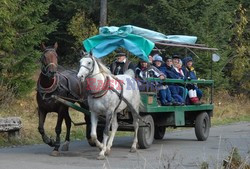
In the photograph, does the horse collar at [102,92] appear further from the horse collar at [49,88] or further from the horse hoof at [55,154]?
the horse hoof at [55,154]

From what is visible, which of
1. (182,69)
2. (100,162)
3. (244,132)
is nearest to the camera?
(100,162)

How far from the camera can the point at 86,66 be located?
12555 millimetres

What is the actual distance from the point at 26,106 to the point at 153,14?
9.81 metres

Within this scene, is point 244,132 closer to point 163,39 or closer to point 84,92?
point 163,39

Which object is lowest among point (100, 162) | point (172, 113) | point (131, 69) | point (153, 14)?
point (100, 162)

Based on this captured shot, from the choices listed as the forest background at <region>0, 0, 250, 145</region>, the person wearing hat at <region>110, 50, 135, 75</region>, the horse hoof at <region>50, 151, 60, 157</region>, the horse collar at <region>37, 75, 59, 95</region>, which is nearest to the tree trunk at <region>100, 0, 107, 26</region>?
the forest background at <region>0, 0, 250, 145</region>

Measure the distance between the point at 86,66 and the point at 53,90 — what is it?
97 cm

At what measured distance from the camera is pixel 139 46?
14.1m

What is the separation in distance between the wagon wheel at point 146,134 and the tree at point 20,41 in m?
8.45

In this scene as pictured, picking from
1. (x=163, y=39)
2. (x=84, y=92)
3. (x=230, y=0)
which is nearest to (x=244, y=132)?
(x=163, y=39)

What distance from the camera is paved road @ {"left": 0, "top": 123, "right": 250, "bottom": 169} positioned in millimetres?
11414

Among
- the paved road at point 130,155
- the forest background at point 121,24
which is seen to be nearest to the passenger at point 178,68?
the paved road at point 130,155

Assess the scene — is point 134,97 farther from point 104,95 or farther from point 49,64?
point 49,64

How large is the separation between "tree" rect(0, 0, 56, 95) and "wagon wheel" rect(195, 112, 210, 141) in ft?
25.1
